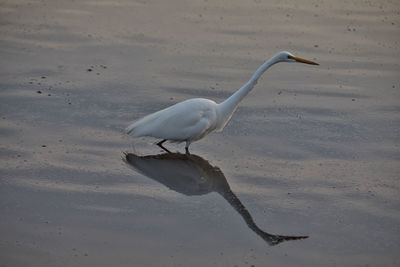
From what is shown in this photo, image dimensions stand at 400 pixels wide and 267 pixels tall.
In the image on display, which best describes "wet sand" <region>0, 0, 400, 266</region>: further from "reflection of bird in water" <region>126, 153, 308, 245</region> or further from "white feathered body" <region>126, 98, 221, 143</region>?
"white feathered body" <region>126, 98, 221, 143</region>

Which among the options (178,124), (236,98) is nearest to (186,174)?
(178,124)

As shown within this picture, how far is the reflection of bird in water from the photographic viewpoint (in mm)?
5625

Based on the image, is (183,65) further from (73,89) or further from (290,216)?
(290,216)

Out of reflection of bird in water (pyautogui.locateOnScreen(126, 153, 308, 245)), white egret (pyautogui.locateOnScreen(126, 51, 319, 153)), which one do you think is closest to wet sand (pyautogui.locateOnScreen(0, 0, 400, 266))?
reflection of bird in water (pyautogui.locateOnScreen(126, 153, 308, 245))

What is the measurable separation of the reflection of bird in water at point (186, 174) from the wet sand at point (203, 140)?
0.08 ft

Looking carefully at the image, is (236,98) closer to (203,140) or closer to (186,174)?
(203,140)

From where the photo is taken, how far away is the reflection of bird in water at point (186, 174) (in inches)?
221

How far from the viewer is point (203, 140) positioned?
6.86 meters

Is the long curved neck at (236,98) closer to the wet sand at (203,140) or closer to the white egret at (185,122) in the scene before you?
the white egret at (185,122)

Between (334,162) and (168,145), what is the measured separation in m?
1.61

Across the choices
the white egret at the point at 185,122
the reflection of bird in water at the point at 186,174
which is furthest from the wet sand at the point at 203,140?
the white egret at the point at 185,122

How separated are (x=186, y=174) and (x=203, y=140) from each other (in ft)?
2.94

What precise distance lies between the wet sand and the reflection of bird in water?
2cm

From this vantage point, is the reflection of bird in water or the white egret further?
the white egret
